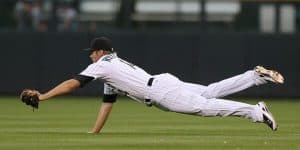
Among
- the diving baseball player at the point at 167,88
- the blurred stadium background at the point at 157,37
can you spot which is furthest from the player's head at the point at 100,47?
the blurred stadium background at the point at 157,37

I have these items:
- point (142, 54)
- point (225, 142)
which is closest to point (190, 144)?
point (225, 142)

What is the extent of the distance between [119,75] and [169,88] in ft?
2.19

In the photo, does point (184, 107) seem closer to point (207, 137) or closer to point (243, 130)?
point (207, 137)

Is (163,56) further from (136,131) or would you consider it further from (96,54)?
(96,54)

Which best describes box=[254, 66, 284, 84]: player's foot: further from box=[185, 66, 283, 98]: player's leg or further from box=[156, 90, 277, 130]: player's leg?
box=[156, 90, 277, 130]: player's leg

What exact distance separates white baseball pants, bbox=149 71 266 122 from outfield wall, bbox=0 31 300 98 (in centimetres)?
1283

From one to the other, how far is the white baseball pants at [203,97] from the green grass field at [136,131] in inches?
13.2

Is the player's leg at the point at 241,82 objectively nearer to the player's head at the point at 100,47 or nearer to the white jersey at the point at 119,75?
the white jersey at the point at 119,75

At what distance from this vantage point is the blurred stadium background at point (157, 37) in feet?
86.8

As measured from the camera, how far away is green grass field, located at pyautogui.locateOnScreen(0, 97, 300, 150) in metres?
11.9

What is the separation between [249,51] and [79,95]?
4.45 metres

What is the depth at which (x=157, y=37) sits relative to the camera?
87.9 ft

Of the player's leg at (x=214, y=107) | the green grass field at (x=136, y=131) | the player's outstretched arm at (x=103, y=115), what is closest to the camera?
the green grass field at (x=136, y=131)

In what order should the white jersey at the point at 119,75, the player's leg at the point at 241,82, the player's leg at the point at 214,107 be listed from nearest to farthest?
the player's leg at the point at 214,107
the player's leg at the point at 241,82
the white jersey at the point at 119,75
